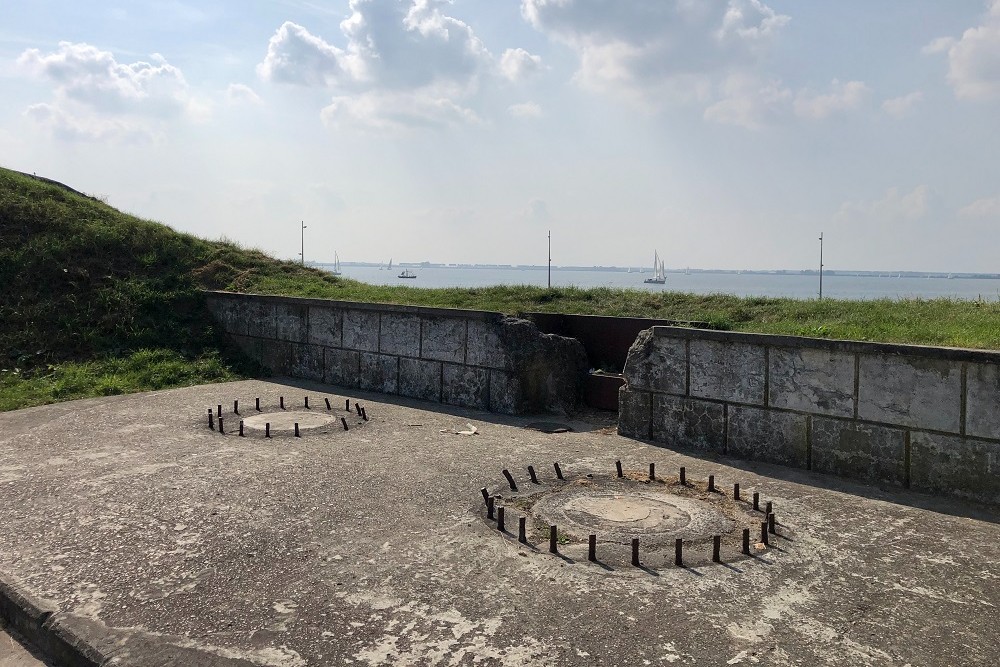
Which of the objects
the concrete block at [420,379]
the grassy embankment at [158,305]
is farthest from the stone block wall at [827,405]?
the concrete block at [420,379]

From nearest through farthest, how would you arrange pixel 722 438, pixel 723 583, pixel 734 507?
1. pixel 723 583
2. pixel 734 507
3. pixel 722 438

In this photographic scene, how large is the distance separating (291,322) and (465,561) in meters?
9.55

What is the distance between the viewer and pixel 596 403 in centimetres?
1020

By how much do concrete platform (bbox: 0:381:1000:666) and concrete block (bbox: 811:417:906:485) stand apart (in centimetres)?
26

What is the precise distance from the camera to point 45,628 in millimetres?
4172

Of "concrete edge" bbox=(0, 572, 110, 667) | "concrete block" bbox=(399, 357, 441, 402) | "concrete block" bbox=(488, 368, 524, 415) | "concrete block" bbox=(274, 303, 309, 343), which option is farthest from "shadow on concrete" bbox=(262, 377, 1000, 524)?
"concrete edge" bbox=(0, 572, 110, 667)

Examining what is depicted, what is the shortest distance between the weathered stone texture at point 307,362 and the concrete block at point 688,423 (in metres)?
6.85

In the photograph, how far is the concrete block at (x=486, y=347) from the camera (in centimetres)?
1035

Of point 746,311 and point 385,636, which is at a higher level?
Result: point 746,311

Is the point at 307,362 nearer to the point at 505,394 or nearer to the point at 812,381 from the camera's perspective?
the point at 505,394

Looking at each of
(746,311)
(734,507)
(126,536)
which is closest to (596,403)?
(746,311)

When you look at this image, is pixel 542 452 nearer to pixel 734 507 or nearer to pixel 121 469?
pixel 734 507

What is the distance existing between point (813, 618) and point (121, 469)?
6454 millimetres

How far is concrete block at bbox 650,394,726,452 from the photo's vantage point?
316 inches
